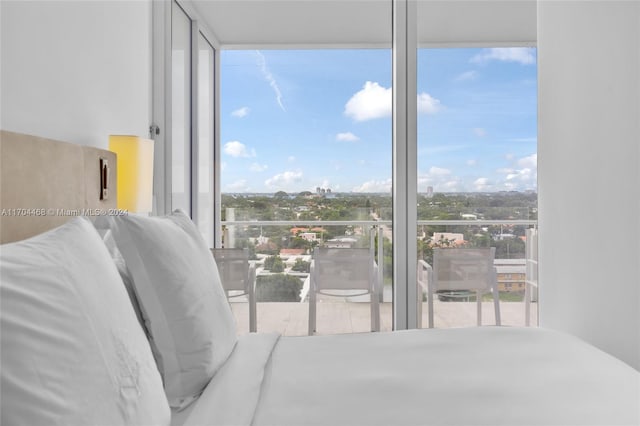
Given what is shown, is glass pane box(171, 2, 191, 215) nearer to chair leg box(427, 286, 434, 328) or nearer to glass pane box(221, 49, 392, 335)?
glass pane box(221, 49, 392, 335)

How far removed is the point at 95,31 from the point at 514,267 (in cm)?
265

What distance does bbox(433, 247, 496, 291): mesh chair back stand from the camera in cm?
300

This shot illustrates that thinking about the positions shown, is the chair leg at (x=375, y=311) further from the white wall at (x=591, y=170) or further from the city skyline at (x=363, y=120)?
the white wall at (x=591, y=170)

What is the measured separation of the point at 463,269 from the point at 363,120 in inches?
44.7

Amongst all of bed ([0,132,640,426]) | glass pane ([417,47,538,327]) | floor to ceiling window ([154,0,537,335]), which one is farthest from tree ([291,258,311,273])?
bed ([0,132,640,426])

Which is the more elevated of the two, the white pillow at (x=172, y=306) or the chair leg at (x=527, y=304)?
the white pillow at (x=172, y=306)

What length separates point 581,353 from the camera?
1.47 meters

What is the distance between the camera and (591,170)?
2.06 meters

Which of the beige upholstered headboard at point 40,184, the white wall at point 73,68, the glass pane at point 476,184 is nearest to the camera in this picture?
the beige upholstered headboard at point 40,184

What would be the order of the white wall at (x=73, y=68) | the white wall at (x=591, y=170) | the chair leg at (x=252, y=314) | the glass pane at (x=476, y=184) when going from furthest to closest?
the chair leg at (x=252, y=314), the glass pane at (x=476, y=184), the white wall at (x=591, y=170), the white wall at (x=73, y=68)

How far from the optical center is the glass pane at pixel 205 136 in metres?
3.02

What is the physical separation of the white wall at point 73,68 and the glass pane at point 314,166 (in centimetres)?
60

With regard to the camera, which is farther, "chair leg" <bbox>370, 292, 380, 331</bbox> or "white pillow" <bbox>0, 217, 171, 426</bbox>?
"chair leg" <bbox>370, 292, 380, 331</bbox>

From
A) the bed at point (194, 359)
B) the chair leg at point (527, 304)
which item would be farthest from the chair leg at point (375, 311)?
the bed at point (194, 359)
